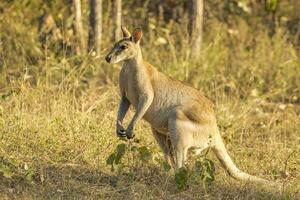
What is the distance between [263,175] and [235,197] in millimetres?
872

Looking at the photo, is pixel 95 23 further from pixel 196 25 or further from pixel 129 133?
pixel 129 133

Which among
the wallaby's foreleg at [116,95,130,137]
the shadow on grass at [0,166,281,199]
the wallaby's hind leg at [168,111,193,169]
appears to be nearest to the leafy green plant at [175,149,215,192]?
the shadow on grass at [0,166,281,199]

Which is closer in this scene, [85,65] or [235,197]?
[235,197]

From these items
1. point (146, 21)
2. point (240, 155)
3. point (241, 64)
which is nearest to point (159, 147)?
point (240, 155)

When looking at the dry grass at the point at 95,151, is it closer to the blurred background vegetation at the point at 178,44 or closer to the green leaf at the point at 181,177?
the green leaf at the point at 181,177

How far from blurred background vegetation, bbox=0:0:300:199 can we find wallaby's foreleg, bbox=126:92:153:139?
0.91ft

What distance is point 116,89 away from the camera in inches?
339

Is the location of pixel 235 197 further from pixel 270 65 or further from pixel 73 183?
pixel 270 65

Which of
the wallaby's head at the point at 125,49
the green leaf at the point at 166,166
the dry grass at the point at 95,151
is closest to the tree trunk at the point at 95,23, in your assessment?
the dry grass at the point at 95,151

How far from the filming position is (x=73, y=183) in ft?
20.2

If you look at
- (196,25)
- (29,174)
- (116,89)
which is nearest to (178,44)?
(196,25)

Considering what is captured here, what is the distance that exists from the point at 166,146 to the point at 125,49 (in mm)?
954

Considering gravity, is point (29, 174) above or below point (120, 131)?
below

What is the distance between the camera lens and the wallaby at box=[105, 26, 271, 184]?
6426mm
